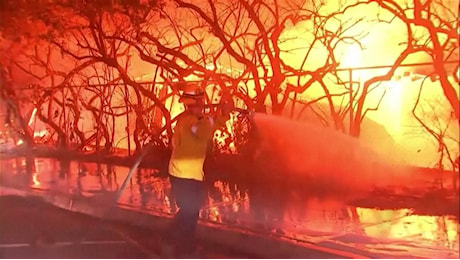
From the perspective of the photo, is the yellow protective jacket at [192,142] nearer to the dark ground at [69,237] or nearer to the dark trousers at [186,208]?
the dark trousers at [186,208]

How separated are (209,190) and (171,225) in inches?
18.7

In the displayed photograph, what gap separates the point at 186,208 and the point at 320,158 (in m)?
1.24

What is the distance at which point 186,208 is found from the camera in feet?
14.6

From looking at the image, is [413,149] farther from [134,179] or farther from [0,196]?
[0,196]

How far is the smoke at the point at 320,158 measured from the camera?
154 inches

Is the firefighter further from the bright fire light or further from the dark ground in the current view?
the bright fire light

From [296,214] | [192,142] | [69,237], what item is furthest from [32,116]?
[296,214]

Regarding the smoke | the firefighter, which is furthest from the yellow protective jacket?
the smoke

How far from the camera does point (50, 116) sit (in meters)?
5.03

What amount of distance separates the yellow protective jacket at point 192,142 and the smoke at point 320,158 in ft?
1.36

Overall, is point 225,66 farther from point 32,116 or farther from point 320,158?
point 32,116

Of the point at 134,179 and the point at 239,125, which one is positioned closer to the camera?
the point at 239,125

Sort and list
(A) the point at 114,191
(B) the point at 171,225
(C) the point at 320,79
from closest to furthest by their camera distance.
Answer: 1. (C) the point at 320,79
2. (B) the point at 171,225
3. (A) the point at 114,191

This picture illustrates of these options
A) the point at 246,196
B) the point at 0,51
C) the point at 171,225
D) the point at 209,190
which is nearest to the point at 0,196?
the point at 0,51
